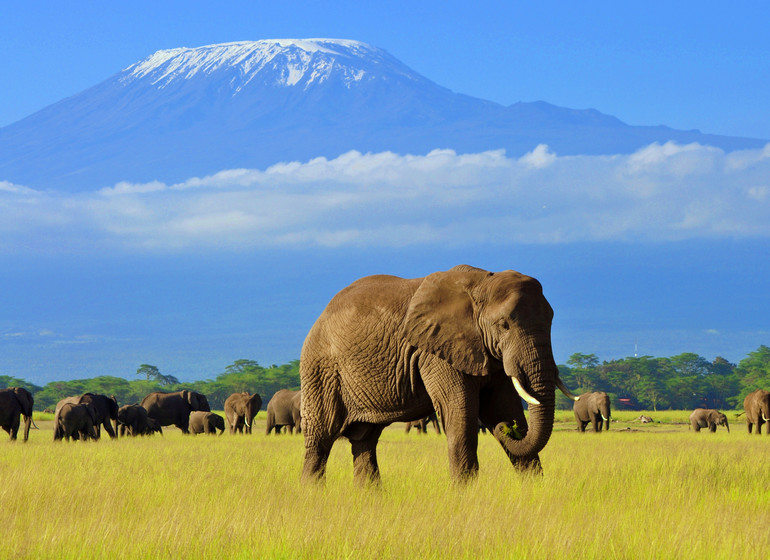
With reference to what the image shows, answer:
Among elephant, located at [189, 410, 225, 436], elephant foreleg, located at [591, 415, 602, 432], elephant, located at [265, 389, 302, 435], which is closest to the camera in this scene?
elephant foreleg, located at [591, 415, 602, 432]

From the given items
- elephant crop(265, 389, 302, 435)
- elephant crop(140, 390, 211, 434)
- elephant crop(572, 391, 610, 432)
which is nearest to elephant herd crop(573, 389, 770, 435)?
elephant crop(572, 391, 610, 432)

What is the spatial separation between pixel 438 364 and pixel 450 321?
0.50 meters

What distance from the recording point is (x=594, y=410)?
35.2m

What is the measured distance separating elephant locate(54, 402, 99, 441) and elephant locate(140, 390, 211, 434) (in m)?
7.93

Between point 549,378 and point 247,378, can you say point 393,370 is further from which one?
point 247,378

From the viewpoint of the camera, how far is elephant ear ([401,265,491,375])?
35.2 feet

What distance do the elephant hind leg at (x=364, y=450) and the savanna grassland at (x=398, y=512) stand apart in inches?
14.0

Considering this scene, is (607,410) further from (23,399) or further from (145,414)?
(23,399)

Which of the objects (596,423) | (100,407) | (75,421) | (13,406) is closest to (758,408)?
(596,423)

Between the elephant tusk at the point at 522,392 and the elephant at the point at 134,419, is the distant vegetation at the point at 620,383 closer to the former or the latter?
the elephant at the point at 134,419

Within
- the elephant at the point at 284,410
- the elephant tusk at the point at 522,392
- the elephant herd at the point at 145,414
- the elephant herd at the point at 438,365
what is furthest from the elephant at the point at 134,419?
the elephant tusk at the point at 522,392

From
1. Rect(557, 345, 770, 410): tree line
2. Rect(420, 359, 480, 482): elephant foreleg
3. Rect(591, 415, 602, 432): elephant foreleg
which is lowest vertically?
Rect(420, 359, 480, 482): elephant foreleg

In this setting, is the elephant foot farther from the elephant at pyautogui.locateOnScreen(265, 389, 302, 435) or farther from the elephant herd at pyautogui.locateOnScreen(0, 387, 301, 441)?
the elephant at pyautogui.locateOnScreen(265, 389, 302, 435)

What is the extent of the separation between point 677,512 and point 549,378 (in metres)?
1.87
